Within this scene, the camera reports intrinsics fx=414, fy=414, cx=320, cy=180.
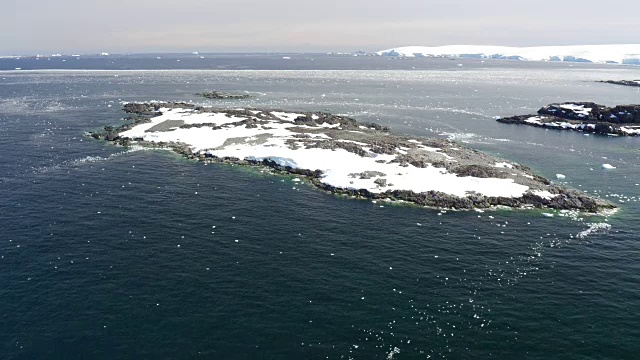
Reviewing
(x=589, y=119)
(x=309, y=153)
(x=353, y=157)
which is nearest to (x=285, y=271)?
(x=353, y=157)

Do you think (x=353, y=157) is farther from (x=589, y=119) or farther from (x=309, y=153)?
(x=589, y=119)

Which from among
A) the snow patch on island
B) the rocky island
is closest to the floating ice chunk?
the snow patch on island

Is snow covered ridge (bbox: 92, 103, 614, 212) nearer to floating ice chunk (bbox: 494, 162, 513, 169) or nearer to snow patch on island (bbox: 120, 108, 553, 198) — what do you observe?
snow patch on island (bbox: 120, 108, 553, 198)

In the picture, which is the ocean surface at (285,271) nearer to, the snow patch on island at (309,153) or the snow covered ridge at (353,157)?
the snow covered ridge at (353,157)

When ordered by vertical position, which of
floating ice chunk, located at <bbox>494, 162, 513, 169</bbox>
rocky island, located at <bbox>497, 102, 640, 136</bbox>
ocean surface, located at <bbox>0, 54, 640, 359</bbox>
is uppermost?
rocky island, located at <bbox>497, 102, 640, 136</bbox>

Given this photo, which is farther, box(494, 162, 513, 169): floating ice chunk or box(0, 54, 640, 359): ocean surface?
box(494, 162, 513, 169): floating ice chunk

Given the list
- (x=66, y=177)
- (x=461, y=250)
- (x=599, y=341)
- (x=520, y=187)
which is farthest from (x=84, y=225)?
(x=520, y=187)
